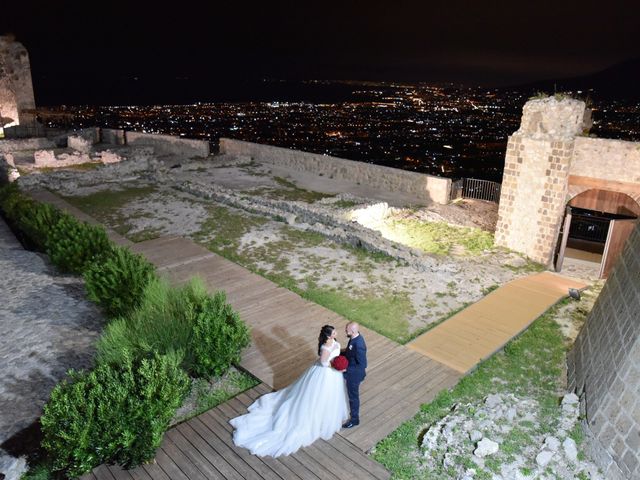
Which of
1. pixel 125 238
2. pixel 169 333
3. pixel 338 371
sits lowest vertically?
pixel 125 238

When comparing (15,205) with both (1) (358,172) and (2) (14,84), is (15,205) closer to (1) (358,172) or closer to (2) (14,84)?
(1) (358,172)

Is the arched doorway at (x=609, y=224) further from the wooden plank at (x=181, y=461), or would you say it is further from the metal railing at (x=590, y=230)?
the wooden plank at (x=181, y=461)

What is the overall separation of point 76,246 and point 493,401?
33.8 feet

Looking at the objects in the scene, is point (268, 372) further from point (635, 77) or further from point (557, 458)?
point (635, 77)

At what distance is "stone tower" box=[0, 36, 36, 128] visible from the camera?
4019 cm

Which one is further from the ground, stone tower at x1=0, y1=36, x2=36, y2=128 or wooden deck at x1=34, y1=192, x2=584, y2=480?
stone tower at x1=0, y1=36, x2=36, y2=128

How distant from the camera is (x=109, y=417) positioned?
227 inches

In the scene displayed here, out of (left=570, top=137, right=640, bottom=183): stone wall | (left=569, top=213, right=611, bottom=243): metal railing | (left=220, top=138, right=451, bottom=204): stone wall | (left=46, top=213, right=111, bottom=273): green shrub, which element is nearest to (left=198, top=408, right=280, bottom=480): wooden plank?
(left=46, top=213, right=111, bottom=273): green shrub

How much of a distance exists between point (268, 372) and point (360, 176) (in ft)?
60.1

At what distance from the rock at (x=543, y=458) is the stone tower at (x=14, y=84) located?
152ft

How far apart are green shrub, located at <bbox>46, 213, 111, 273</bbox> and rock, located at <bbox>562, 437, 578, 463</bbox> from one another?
10463 millimetres

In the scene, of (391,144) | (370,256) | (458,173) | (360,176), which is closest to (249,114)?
(391,144)

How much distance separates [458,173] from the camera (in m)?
61.0

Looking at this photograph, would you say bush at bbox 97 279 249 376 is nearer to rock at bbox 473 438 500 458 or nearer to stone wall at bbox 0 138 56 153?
rock at bbox 473 438 500 458
